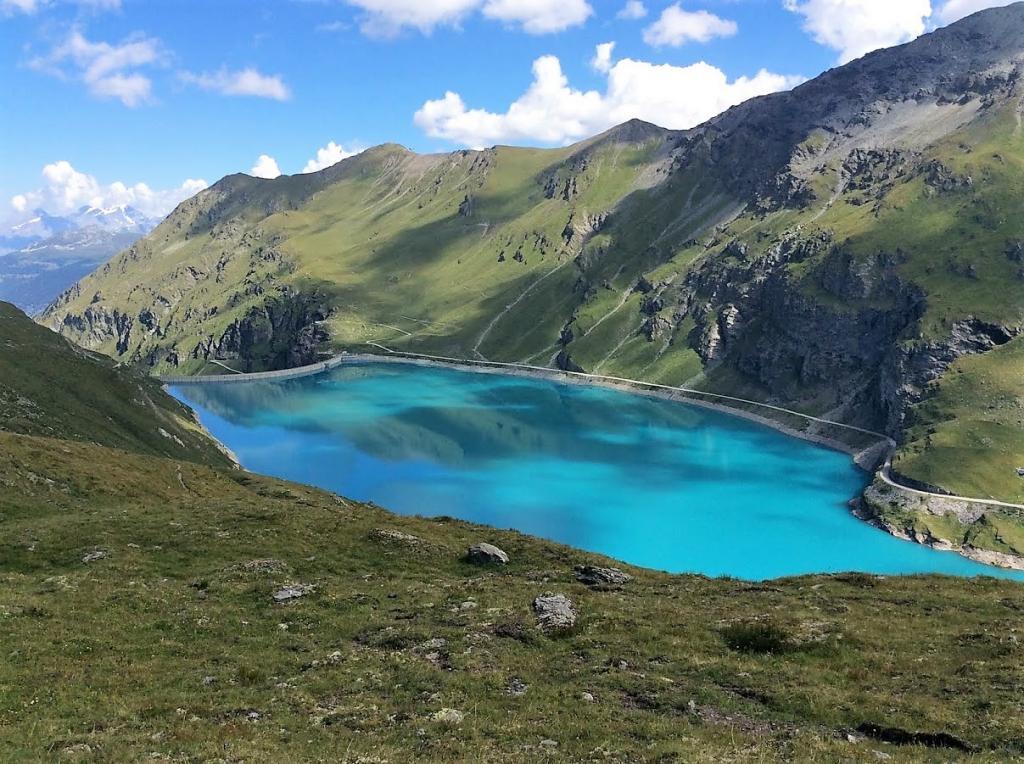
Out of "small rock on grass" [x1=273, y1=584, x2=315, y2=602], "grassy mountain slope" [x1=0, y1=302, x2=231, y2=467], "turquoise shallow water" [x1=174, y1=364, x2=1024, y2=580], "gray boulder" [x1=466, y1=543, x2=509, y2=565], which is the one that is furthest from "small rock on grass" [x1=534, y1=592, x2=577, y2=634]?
"turquoise shallow water" [x1=174, y1=364, x2=1024, y2=580]

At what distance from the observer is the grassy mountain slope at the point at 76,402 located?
279ft

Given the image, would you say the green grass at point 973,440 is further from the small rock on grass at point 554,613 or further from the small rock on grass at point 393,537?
the small rock on grass at point 554,613

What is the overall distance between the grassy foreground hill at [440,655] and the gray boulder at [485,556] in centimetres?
82

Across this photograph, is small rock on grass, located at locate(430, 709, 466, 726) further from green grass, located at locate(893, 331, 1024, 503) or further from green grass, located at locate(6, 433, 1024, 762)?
green grass, located at locate(893, 331, 1024, 503)

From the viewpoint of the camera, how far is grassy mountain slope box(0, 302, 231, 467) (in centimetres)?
8494

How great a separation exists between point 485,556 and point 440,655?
17.7 m

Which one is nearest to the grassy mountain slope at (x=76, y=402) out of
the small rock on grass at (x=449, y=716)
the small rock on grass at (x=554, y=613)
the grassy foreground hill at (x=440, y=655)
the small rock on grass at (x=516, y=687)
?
the grassy foreground hill at (x=440, y=655)

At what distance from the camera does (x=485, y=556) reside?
4547cm

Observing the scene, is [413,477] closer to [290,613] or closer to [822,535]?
[822,535]

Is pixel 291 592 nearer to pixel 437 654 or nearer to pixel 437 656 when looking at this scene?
pixel 437 654

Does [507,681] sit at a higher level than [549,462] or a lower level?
higher

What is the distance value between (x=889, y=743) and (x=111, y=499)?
55265 millimetres

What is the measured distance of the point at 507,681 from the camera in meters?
25.2

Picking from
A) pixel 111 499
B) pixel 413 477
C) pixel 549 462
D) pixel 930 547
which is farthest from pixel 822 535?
pixel 111 499
